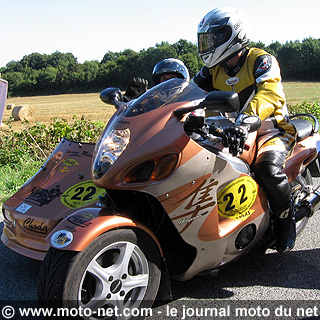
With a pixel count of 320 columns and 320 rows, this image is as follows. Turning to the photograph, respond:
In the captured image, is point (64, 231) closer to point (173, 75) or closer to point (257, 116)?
point (257, 116)

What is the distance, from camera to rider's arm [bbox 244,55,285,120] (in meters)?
3.34

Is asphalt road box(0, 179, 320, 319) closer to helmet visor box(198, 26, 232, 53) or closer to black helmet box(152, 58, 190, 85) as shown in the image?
helmet visor box(198, 26, 232, 53)

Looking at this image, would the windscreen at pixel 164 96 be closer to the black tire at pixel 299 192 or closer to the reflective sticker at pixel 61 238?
the reflective sticker at pixel 61 238

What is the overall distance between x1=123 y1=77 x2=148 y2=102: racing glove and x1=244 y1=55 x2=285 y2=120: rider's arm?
1119mm

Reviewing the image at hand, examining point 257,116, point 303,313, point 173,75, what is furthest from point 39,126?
point 303,313

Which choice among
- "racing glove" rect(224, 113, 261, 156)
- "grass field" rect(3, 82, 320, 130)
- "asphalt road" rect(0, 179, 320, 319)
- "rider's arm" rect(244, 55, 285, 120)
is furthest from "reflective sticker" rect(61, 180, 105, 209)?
"grass field" rect(3, 82, 320, 130)

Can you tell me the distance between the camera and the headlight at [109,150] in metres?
2.62

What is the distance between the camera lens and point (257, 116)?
10.1 feet

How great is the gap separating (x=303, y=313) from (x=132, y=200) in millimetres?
1440

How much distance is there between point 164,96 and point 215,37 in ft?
3.71

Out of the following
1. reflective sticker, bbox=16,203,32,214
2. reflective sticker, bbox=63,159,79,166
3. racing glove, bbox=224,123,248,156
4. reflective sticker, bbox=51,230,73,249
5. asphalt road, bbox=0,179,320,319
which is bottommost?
asphalt road, bbox=0,179,320,319

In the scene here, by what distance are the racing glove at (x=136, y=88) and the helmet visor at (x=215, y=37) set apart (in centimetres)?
75

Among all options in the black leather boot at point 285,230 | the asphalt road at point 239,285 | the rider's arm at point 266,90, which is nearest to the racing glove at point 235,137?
the rider's arm at point 266,90

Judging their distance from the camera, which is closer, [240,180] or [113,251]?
[113,251]
